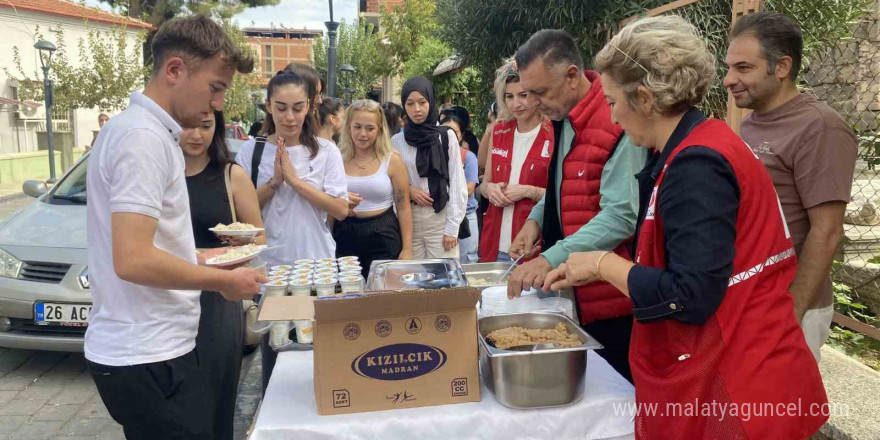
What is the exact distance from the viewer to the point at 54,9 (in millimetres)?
28484

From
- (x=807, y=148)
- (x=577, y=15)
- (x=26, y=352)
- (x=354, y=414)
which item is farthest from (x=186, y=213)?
(x=577, y=15)

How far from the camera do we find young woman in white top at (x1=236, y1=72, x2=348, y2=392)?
3531mm

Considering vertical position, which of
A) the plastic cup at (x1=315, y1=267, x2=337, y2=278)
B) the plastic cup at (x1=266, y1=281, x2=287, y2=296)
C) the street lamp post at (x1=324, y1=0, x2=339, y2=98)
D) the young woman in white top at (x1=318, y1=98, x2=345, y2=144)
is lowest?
the plastic cup at (x1=266, y1=281, x2=287, y2=296)

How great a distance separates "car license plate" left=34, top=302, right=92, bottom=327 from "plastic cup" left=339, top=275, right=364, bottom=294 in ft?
9.21

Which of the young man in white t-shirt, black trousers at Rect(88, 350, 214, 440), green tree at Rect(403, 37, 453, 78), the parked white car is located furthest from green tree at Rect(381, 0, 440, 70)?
black trousers at Rect(88, 350, 214, 440)

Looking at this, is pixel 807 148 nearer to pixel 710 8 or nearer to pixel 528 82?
pixel 528 82

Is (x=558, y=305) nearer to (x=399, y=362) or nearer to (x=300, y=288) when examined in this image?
(x=399, y=362)

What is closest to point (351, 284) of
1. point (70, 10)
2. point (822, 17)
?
point (822, 17)

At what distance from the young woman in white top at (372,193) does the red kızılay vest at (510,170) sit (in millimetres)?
754

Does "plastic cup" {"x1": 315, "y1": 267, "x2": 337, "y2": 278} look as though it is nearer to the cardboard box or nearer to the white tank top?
the cardboard box

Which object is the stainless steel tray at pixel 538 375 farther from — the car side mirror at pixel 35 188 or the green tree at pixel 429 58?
the green tree at pixel 429 58

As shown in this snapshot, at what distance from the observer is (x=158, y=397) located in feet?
6.19

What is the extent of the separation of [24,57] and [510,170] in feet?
96.7

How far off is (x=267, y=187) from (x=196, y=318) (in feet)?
5.35
